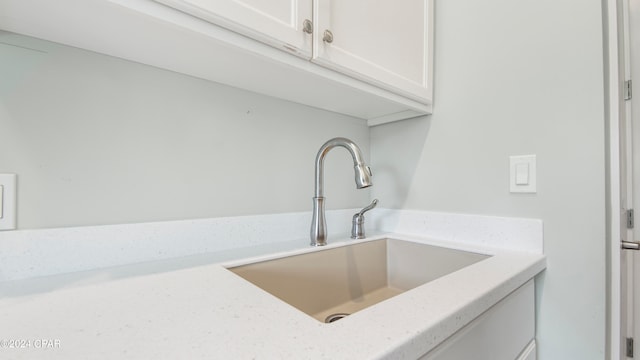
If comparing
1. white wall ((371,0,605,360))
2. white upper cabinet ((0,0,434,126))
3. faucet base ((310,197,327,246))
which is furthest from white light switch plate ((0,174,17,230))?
white wall ((371,0,605,360))

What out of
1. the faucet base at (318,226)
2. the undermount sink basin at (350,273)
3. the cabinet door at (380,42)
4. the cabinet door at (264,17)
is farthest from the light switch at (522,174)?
the cabinet door at (264,17)

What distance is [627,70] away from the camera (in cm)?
112

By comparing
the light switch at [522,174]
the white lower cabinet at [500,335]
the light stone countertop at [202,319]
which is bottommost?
the white lower cabinet at [500,335]

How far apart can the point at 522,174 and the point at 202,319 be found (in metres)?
0.95

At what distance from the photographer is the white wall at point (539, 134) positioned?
2.44 feet

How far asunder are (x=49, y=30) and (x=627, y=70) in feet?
6.29

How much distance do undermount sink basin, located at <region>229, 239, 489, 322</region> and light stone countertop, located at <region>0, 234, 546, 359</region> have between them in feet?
0.69

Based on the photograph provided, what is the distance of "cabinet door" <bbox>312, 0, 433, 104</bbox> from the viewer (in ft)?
2.31

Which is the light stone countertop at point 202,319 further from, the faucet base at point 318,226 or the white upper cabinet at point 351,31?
the white upper cabinet at point 351,31

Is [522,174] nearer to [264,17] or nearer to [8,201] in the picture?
[264,17]

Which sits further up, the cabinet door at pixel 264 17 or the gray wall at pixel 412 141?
the cabinet door at pixel 264 17

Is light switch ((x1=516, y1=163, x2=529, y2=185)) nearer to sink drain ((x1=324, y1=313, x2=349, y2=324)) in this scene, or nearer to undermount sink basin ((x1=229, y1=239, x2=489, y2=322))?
undermount sink basin ((x1=229, y1=239, x2=489, y2=322))

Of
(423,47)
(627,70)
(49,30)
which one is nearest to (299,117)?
(423,47)

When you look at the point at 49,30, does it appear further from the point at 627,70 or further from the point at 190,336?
the point at 627,70
